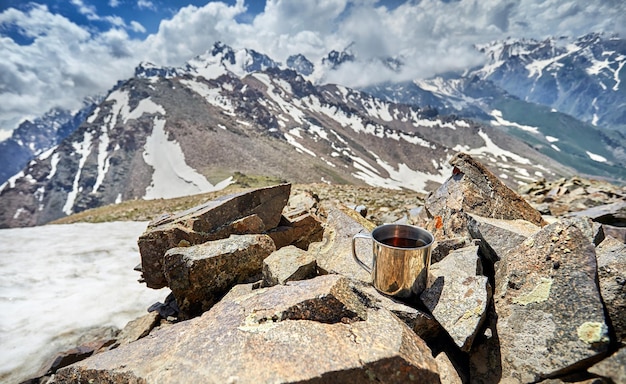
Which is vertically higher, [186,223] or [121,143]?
[121,143]

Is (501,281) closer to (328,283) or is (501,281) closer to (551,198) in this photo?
(328,283)

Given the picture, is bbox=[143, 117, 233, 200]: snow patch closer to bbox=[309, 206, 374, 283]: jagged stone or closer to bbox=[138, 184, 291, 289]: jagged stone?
bbox=[138, 184, 291, 289]: jagged stone

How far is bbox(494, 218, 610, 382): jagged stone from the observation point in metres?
3.46

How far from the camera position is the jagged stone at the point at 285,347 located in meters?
3.16

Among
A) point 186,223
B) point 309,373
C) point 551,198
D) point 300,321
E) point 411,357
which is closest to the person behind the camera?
point 309,373

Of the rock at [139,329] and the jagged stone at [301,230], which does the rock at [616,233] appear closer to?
the jagged stone at [301,230]

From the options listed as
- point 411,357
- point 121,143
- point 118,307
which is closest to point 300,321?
point 411,357

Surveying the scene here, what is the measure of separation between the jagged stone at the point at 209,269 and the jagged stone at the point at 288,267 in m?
0.68

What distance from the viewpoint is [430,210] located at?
840cm

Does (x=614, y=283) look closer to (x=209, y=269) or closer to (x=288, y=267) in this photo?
(x=288, y=267)

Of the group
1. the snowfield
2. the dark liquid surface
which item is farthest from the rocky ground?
the snowfield

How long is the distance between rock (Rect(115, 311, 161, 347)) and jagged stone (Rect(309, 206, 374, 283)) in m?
3.69

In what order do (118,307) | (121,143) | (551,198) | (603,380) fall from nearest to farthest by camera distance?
(603,380) < (118,307) < (551,198) < (121,143)

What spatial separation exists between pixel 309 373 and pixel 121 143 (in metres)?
235
